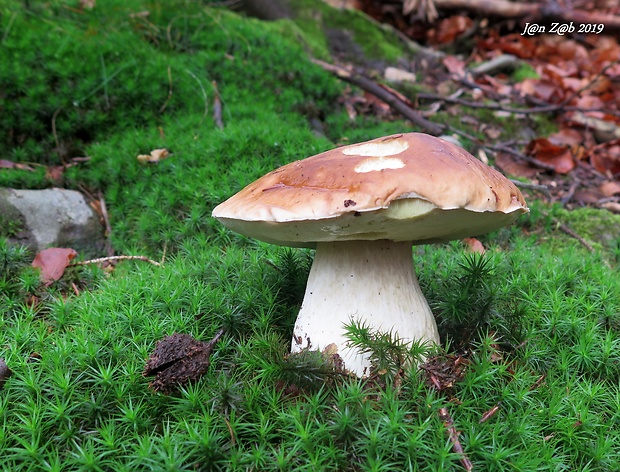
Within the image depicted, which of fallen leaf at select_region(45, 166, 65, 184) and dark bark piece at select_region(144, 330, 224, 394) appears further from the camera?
fallen leaf at select_region(45, 166, 65, 184)

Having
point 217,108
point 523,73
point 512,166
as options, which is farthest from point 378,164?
point 523,73

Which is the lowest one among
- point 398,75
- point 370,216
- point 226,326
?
point 398,75

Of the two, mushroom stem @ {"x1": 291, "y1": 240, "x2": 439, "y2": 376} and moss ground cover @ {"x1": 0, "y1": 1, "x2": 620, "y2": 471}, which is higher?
mushroom stem @ {"x1": 291, "y1": 240, "x2": 439, "y2": 376}

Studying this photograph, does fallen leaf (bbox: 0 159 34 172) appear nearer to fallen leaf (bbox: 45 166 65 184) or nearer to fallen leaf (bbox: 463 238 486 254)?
fallen leaf (bbox: 45 166 65 184)

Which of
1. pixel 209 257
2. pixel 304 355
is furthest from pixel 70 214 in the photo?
pixel 304 355

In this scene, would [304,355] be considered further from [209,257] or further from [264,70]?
[264,70]

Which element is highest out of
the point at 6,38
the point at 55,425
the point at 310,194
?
the point at 310,194

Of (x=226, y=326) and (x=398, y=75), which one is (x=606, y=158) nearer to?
(x=398, y=75)

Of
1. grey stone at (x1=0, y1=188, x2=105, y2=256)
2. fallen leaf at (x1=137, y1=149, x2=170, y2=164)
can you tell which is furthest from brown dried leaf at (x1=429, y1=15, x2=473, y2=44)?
grey stone at (x1=0, y1=188, x2=105, y2=256)
